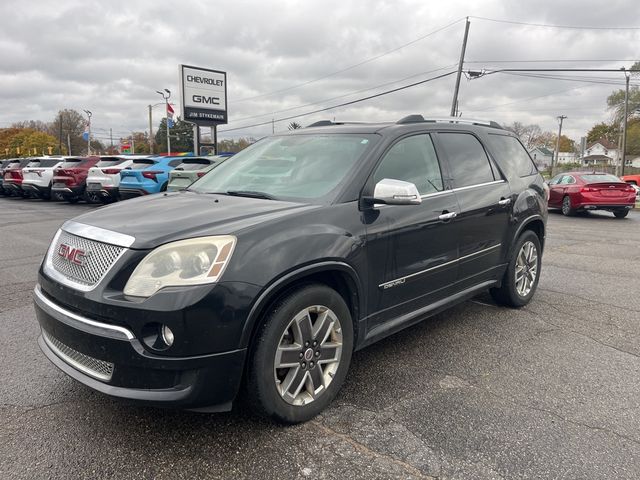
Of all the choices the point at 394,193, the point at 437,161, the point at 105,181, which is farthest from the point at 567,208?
the point at 105,181

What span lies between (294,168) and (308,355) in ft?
4.71

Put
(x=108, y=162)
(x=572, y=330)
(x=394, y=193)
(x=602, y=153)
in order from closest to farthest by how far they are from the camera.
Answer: (x=394, y=193)
(x=572, y=330)
(x=108, y=162)
(x=602, y=153)

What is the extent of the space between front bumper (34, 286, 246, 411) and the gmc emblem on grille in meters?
0.29

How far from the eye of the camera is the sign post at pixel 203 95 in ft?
68.3

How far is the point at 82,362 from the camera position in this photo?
2.56 metres

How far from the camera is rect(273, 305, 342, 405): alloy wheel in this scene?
269 cm

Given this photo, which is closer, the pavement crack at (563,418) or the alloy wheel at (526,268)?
the pavement crack at (563,418)

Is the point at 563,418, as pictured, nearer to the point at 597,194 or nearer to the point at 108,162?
the point at 597,194

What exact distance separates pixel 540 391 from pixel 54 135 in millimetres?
112098

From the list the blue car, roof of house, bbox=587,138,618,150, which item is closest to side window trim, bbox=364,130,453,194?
the blue car

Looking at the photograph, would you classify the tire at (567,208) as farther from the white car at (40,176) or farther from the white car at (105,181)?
the white car at (40,176)

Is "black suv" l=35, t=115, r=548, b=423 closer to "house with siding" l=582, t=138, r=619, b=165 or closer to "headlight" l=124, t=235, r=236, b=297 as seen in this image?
"headlight" l=124, t=235, r=236, b=297

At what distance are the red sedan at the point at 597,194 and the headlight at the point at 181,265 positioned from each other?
1488 cm

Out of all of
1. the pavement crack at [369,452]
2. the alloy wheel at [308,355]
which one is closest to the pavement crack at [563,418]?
the pavement crack at [369,452]
